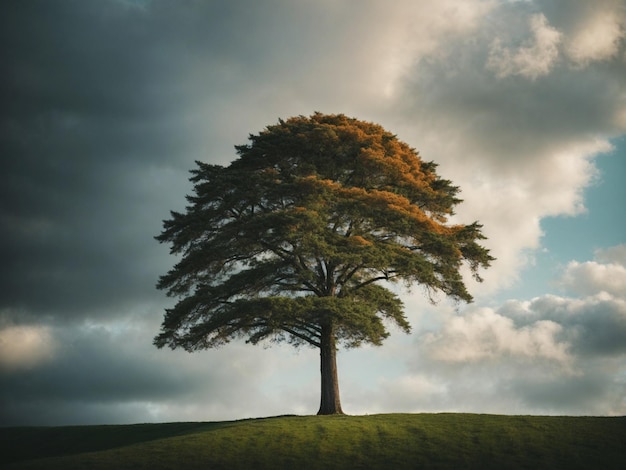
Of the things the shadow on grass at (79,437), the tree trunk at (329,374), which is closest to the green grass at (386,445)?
the tree trunk at (329,374)

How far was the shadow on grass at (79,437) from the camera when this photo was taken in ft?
95.3

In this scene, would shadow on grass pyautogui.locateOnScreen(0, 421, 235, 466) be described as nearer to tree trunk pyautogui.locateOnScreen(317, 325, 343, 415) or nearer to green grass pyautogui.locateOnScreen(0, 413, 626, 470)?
green grass pyautogui.locateOnScreen(0, 413, 626, 470)

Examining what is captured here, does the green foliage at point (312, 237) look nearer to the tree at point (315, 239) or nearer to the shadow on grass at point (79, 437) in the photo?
the tree at point (315, 239)

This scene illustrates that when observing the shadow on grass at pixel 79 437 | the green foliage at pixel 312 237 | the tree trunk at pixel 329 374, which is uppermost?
the green foliage at pixel 312 237

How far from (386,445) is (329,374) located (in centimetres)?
721

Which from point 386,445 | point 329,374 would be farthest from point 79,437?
point 386,445

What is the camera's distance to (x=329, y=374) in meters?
29.0

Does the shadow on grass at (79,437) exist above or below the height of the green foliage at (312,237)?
below

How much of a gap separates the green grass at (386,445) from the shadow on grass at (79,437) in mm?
4525

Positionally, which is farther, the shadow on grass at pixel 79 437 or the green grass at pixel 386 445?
the shadow on grass at pixel 79 437

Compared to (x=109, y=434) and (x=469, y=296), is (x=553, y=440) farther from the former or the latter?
(x=109, y=434)

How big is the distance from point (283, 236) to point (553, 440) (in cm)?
1476

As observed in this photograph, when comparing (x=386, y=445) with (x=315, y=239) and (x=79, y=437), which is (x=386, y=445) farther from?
(x=79, y=437)

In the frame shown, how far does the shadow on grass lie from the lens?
95.3ft
